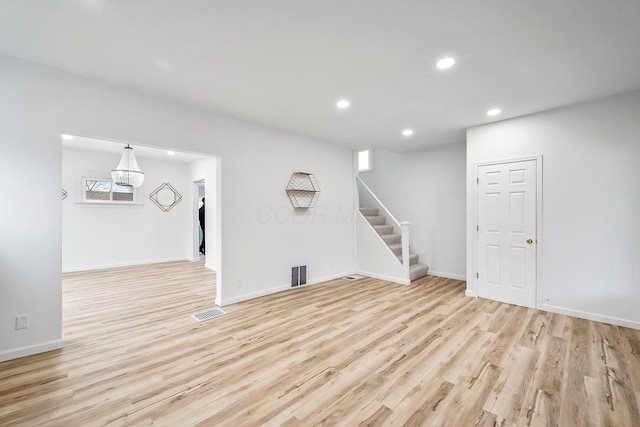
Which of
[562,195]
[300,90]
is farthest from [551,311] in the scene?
[300,90]

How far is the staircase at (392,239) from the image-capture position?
17.6 feet

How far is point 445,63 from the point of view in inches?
97.3

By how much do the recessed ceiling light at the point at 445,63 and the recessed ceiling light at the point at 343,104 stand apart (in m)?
1.12

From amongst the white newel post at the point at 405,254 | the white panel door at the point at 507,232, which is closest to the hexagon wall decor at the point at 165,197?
the white newel post at the point at 405,254

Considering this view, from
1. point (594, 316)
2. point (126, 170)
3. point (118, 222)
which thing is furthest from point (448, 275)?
point (118, 222)

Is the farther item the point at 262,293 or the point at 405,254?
the point at 405,254

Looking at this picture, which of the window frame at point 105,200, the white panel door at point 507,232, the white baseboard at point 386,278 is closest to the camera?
the white panel door at point 507,232

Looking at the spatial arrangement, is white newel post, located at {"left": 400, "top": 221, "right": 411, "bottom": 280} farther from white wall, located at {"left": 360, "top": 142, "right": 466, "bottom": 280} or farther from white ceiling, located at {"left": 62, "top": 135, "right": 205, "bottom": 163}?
white ceiling, located at {"left": 62, "top": 135, "right": 205, "bottom": 163}

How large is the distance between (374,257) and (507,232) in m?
2.30

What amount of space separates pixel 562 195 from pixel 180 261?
7.82m

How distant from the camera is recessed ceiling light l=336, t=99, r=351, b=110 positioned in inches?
131

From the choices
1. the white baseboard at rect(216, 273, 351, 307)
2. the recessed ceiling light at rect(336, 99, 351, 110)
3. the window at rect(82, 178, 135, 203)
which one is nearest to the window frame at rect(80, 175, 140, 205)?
the window at rect(82, 178, 135, 203)

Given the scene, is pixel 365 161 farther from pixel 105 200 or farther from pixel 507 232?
pixel 105 200

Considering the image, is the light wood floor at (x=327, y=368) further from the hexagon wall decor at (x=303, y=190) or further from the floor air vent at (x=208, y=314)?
the hexagon wall decor at (x=303, y=190)
